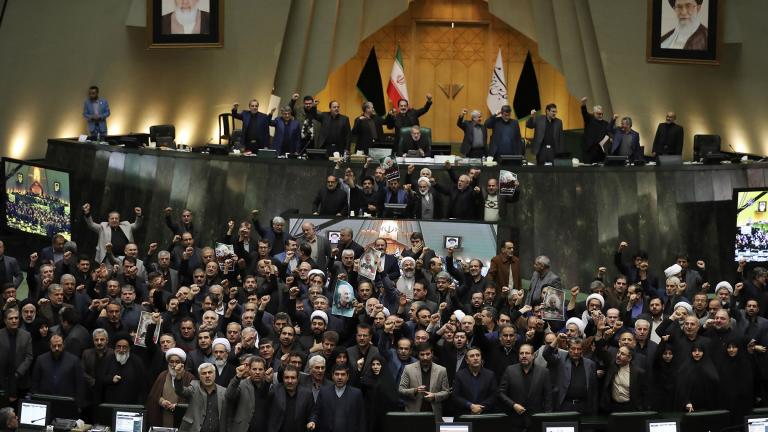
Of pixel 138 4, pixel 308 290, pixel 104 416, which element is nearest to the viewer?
pixel 104 416

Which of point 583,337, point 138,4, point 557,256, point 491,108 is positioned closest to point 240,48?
point 138,4

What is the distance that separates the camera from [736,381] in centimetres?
1458

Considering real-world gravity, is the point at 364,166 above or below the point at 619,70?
below

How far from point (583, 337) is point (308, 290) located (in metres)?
3.14

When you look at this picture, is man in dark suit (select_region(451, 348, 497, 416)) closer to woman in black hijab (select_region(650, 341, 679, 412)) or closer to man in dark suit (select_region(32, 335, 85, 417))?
woman in black hijab (select_region(650, 341, 679, 412))

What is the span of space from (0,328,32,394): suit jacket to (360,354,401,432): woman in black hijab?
3452 mm

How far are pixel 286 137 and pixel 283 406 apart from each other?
9.28m

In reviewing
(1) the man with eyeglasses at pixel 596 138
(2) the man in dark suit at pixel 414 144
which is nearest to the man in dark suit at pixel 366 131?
(2) the man in dark suit at pixel 414 144

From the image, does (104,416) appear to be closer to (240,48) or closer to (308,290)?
(308,290)

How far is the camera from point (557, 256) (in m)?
20.2

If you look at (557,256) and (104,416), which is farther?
(557,256)

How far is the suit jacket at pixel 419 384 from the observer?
1359 centimetres

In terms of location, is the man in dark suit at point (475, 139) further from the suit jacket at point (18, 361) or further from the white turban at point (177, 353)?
the white turban at point (177, 353)

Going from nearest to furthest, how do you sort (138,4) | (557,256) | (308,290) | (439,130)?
(308,290) < (557,256) < (138,4) < (439,130)
